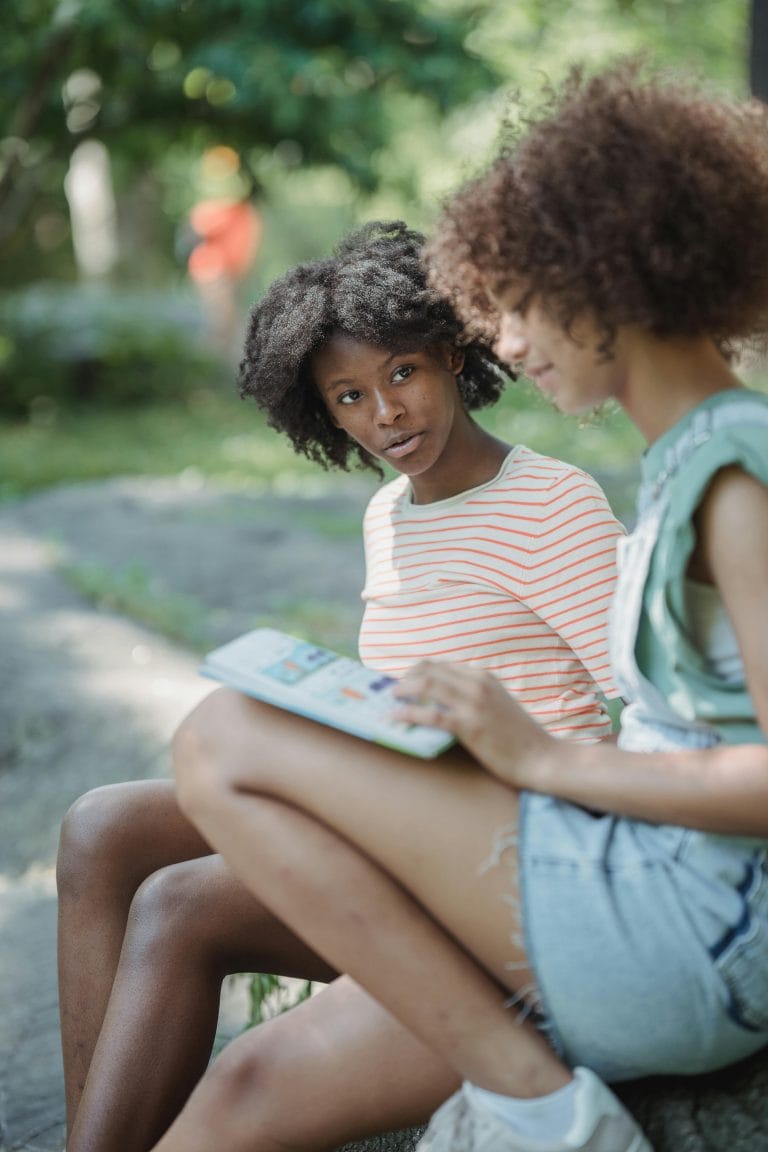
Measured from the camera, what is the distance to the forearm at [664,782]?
1.32 metres

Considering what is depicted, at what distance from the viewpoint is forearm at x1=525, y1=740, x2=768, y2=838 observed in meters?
1.32

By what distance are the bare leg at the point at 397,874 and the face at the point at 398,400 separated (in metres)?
0.71

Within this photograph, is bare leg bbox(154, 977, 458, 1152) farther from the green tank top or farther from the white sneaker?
the green tank top

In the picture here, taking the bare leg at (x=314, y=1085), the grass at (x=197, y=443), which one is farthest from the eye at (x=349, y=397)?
the grass at (x=197, y=443)

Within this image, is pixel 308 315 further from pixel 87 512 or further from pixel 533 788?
pixel 87 512

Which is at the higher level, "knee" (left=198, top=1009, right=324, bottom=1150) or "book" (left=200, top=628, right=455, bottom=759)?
"book" (left=200, top=628, right=455, bottom=759)

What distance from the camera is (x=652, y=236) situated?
54.0 inches

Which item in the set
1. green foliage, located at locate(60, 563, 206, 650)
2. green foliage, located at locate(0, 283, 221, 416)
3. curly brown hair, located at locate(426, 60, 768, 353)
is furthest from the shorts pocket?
green foliage, located at locate(0, 283, 221, 416)

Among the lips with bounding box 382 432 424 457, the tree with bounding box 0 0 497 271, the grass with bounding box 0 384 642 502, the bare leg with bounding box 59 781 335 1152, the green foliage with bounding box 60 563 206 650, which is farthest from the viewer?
the grass with bounding box 0 384 642 502

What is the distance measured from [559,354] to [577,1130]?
2.64 feet

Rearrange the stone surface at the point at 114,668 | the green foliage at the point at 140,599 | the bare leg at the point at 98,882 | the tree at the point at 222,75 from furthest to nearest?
the tree at the point at 222,75 < the green foliage at the point at 140,599 < the stone surface at the point at 114,668 < the bare leg at the point at 98,882

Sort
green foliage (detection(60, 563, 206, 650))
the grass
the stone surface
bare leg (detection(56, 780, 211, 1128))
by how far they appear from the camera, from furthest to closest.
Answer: the grass < green foliage (detection(60, 563, 206, 650)) < the stone surface < bare leg (detection(56, 780, 211, 1128))

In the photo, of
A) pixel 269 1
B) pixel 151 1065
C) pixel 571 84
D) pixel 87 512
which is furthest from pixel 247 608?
pixel 571 84

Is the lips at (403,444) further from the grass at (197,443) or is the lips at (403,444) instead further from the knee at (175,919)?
the grass at (197,443)
